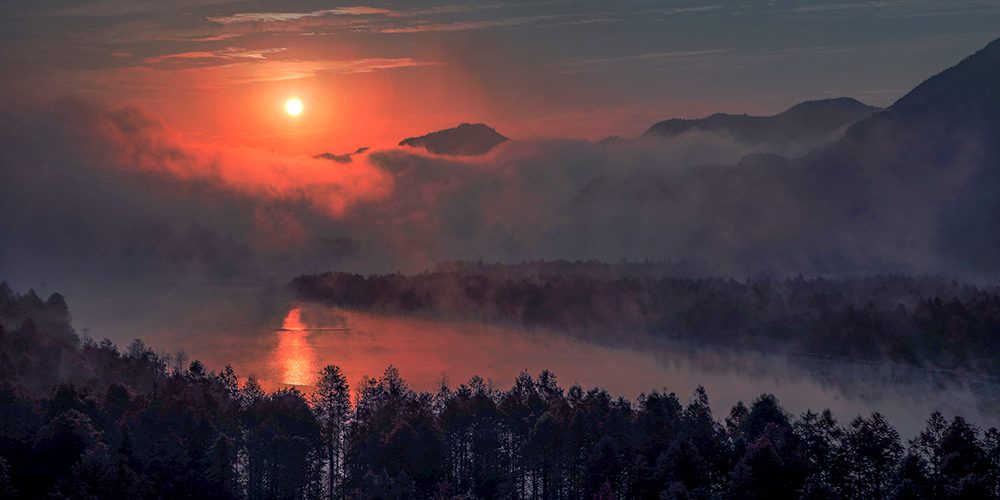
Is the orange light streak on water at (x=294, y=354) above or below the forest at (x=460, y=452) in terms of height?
above

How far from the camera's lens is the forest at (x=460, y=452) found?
2536 centimetres

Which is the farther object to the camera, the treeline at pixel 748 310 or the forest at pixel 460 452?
the treeline at pixel 748 310

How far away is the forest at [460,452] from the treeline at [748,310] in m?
58.1

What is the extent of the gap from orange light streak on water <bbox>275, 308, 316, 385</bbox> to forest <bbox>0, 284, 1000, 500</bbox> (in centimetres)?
4665

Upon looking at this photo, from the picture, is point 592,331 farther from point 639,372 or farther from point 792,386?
point 792,386

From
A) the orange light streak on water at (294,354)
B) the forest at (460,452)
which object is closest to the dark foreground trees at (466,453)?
the forest at (460,452)

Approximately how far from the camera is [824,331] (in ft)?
302

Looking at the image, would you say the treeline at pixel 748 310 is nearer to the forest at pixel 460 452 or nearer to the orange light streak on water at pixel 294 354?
the orange light streak on water at pixel 294 354

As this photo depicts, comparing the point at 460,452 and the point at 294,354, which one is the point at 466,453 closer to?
the point at 460,452

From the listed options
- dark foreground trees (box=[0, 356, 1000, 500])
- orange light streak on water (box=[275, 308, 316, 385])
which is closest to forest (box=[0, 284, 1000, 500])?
dark foreground trees (box=[0, 356, 1000, 500])

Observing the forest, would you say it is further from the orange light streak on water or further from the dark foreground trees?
the orange light streak on water

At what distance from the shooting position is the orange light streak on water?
8299 centimetres

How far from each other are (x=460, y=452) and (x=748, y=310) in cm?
8518

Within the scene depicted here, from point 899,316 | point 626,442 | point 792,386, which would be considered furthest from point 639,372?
point 626,442
